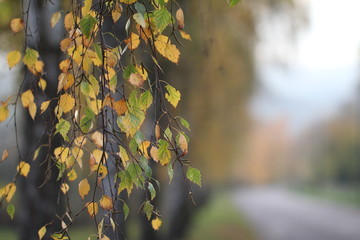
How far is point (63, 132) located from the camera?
1864 mm

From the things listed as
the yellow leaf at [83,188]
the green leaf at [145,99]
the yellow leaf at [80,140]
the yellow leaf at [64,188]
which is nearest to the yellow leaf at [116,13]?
the green leaf at [145,99]

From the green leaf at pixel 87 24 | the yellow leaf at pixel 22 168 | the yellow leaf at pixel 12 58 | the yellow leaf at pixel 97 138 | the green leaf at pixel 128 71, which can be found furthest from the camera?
the yellow leaf at pixel 22 168

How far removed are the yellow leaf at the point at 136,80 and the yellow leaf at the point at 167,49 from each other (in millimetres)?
156

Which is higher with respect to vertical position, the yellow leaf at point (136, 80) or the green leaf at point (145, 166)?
the yellow leaf at point (136, 80)

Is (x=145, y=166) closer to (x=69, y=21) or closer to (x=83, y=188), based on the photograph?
(x=83, y=188)

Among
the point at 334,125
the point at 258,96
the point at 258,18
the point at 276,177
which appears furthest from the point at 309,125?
the point at 258,18

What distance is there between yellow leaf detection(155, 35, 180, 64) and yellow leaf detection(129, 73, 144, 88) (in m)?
0.16

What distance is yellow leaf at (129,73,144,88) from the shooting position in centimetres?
183

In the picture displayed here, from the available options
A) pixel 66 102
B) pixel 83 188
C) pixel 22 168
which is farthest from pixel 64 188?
pixel 66 102

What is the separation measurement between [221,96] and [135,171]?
10.2 metres

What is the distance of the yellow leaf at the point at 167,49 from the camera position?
6.35 ft

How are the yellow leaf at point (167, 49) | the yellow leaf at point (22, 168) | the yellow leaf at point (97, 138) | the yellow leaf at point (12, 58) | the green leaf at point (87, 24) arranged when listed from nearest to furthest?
the green leaf at point (87, 24)
the yellow leaf at point (167, 49)
the yellow leaf at point (97, 138)
the yellow leaf at point (12, 58)
the yellow leaf at point (22, 168)

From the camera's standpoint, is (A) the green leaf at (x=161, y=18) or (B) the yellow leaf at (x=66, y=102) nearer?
(A) the green leaf at (x=161, y=18)

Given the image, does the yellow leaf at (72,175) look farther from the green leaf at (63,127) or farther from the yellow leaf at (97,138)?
the green leaf at (63,127)
